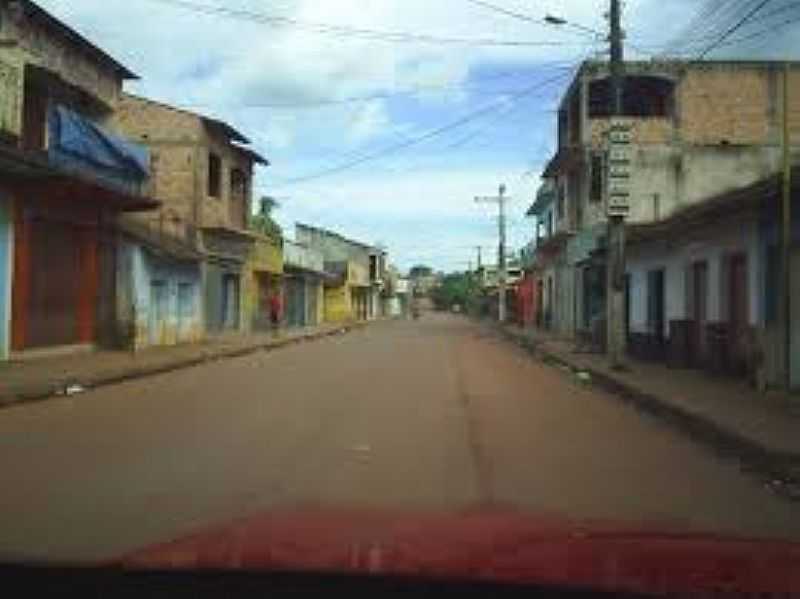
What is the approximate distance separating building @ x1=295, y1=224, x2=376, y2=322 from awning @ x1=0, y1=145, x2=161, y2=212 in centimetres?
6366

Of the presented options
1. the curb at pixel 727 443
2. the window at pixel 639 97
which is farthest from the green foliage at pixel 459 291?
the curb at pixel 727 443

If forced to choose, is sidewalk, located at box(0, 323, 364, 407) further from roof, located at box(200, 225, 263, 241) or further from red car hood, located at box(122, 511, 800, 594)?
red car hood, located at box(122, 511, 800, 594)

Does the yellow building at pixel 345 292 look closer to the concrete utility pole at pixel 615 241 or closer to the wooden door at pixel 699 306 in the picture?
the concrete utility pole at pixel 615 241

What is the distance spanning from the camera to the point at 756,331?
26531mm

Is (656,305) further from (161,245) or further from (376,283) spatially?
(376,283)

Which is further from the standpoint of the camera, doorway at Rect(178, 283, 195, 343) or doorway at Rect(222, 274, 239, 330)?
doorway at Rect(222, 274, 239, 330)

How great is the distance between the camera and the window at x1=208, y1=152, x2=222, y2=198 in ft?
179

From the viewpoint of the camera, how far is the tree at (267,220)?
83125mm

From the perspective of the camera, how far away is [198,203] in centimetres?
5256

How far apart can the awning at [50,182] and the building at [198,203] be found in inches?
244

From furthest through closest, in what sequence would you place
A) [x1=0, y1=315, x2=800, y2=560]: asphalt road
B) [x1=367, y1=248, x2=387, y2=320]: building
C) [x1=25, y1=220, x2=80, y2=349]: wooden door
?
[x1=367, y1=248, x2=387, y2=320]: building < [x1=25, y1=220, x2=80, y2=349]: wooden door < [x1=0, y1=315, x2=800, y2=560]: asphalt road

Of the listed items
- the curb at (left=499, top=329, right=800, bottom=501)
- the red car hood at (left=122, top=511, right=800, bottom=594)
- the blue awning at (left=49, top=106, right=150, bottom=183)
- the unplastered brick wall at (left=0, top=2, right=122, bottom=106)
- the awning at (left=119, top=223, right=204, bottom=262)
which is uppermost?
the unplastered brick wall at (left=0, top=2, right=122, bottom=106)

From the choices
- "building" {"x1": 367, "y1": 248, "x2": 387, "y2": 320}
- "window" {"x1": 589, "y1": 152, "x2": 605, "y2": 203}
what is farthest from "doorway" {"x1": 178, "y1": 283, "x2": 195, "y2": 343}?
"building" {"x1": 367, "y1": 248, "x2": 387, "y2": 320}

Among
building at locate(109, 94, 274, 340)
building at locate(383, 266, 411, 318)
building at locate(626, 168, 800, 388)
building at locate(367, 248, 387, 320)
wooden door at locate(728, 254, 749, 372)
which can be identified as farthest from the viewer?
building at locate(383, 266, 411, 318)
